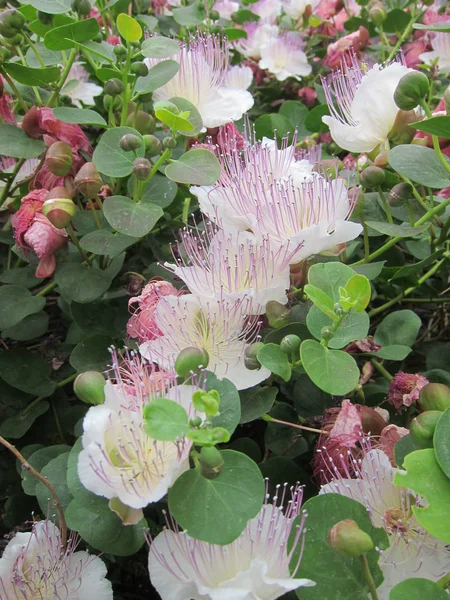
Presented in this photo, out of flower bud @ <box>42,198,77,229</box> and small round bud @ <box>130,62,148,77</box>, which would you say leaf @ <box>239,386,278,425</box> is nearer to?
flower bud @ <box>42,198,77,229</box>

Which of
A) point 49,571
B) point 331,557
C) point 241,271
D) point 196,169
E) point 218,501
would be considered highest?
point 196,169

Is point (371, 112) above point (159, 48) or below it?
below

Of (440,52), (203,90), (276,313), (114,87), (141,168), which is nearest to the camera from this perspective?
(276,313)

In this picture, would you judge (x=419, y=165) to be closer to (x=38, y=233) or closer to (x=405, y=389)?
(x=405, y=389)

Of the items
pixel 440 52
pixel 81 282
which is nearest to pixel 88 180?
pixel 81 282

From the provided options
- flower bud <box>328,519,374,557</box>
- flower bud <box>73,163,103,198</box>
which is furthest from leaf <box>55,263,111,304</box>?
flower bud <box>328,519,374,557</box>

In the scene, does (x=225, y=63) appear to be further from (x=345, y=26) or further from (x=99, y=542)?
(x=99, y=542)
